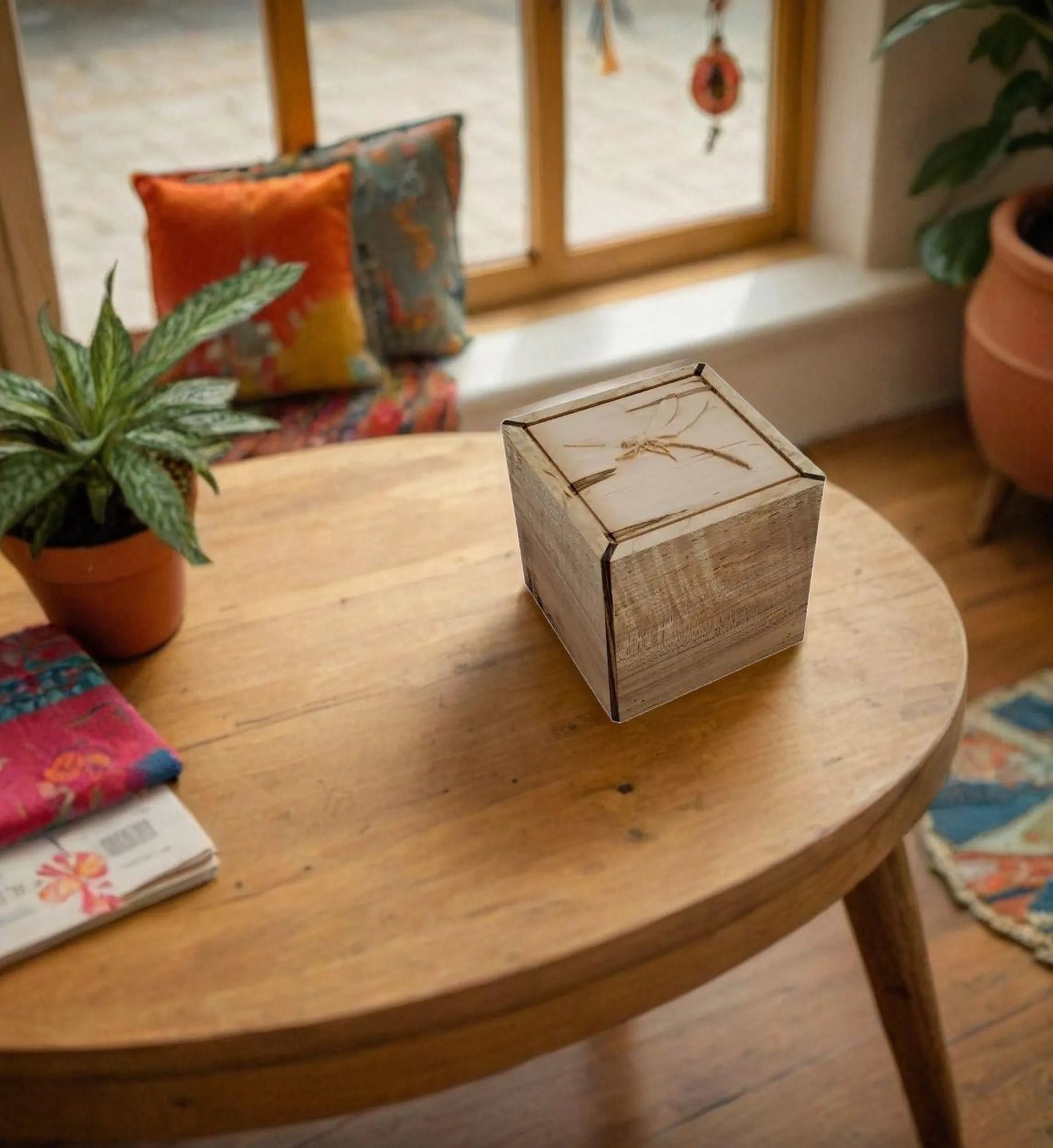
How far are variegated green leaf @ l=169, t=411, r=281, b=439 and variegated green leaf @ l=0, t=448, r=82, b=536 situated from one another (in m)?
0.10

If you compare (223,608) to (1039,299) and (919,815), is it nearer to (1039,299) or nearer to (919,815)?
(919,815)

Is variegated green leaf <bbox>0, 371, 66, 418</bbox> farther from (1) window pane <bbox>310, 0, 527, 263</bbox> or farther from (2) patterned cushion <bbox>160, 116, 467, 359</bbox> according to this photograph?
(1) window pane <bbox>310, 0, 527, 263</bbox>

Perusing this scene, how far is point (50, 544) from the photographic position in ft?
3.41

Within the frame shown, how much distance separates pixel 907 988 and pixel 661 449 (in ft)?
1.85

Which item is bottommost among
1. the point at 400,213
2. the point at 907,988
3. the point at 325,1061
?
the point at 907,988

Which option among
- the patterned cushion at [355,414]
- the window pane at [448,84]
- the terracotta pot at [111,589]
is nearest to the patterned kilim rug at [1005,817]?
the patterned cushion at [355,414]

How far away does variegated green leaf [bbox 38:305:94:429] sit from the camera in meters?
1.04

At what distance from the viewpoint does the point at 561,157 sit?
2.32 meters

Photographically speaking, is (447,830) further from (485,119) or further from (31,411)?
(485,119)

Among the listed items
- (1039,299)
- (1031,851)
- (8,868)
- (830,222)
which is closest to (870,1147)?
(1031,851)

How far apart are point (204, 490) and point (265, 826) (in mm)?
531

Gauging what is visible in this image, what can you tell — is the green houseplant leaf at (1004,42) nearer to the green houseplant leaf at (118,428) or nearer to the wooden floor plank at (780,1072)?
the wooden floor plank at (780,1072)

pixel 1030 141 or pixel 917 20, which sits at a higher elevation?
pixel 917 20

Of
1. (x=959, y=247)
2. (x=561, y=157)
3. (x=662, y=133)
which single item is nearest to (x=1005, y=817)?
(x=959, y=247)
